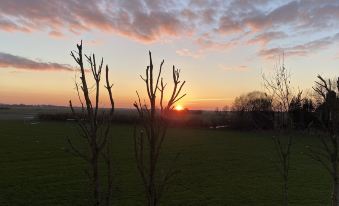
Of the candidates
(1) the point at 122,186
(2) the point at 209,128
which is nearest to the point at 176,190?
(1) the point at 122,186

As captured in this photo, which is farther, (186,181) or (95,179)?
(186,181)

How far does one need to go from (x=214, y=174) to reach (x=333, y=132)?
47.0 ft

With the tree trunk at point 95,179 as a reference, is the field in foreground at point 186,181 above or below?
below

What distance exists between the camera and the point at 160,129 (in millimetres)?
2602

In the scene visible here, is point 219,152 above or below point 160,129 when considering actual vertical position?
below

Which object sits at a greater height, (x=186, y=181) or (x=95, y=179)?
(x=95, y=179)

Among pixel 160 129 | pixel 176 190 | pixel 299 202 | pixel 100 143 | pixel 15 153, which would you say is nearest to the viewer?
pixel 160 129

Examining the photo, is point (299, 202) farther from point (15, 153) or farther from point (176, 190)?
point (15, 153)

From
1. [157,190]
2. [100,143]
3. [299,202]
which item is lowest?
[299,202]

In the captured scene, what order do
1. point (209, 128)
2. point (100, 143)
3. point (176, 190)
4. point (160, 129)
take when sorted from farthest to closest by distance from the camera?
point (209, 128) → point (176, 190) → point (100, 143) → point (160, 129)

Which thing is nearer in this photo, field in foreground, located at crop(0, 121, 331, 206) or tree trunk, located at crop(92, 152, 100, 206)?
tree trunk, located at crop(92, 152, 100, 206)

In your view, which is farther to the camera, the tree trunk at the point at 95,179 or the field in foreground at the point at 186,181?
the field in foreground at the point at 186,181

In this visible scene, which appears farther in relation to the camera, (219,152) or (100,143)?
(219,152)

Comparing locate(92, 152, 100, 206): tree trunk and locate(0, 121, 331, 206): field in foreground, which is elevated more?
locate(92, 152, 100, 206): tree trunk
